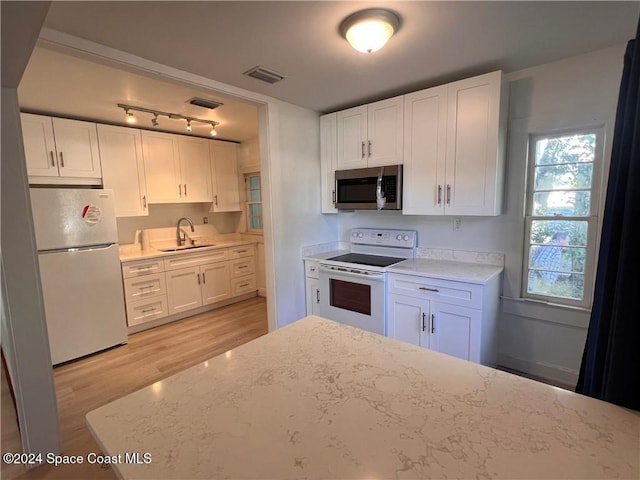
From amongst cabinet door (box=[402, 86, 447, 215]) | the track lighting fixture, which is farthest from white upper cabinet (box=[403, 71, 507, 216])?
the track lighting fixture

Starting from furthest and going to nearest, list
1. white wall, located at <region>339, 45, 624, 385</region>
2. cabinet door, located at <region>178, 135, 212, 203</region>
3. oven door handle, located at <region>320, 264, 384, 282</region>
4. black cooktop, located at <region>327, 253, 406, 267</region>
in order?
cabinet door, located at <region>178, 135, 212, 203</region>, black cooktop, located at <region>327, 253, 406, 267</region>, oven door handle, located at <region>320, 264, 384, 282</region>, white wall, located at <region>339, 45, 624, 385</region>

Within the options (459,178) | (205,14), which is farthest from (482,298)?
(205,14)

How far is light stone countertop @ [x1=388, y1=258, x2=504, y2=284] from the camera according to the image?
7.32ft

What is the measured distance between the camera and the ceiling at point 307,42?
59.9 inches

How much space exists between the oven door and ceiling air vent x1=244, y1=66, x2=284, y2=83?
1.65 m

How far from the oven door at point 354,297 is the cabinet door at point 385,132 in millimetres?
1043

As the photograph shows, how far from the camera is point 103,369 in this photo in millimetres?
2818

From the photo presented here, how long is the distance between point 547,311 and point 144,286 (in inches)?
157

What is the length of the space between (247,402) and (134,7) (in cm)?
182

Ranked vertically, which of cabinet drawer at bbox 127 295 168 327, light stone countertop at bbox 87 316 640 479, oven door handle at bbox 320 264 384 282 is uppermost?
light stone countertop at bbox 87 316 640 479

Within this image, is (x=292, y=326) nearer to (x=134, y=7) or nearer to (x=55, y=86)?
(x=134, y=7)

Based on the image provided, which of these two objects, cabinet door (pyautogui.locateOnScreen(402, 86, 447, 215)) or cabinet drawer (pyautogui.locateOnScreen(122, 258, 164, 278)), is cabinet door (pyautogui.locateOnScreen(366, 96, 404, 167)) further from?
cabinet drawer (pyautogui.locateOnScreen(122, 258, 164, 278))

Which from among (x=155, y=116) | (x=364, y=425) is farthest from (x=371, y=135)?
(x=364, y=425)

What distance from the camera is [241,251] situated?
460 cm
